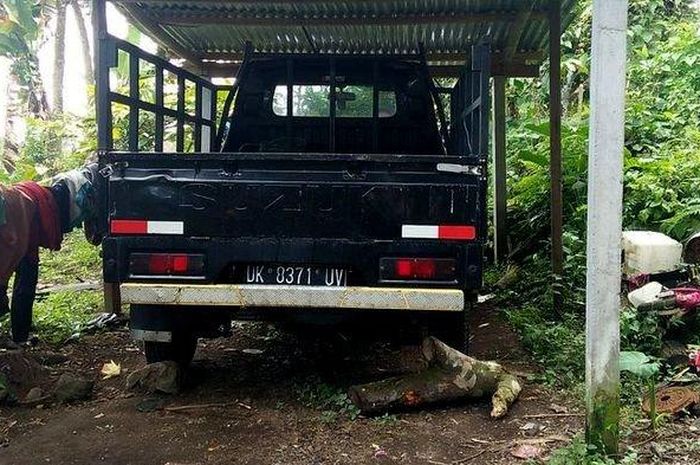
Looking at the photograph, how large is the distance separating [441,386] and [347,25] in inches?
140

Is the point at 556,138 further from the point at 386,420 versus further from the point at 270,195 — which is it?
the point at 386,420

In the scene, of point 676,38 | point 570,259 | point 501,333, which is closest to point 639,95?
point 676,38

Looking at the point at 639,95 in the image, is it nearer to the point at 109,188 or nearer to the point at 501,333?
the point at 501,333

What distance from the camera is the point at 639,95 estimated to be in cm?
902

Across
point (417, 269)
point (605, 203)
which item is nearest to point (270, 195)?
point (417, 269)

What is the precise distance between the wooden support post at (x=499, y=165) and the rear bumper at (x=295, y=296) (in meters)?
3.82

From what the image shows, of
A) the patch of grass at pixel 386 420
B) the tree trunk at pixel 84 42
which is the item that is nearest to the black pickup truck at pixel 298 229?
the patch of grass at pixel 386 420

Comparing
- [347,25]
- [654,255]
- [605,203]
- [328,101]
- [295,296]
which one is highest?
[347,25]

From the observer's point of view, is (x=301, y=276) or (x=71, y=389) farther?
(x=71, y=389)

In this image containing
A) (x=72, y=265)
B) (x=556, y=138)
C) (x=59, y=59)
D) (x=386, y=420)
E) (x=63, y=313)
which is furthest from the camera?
(x=59, y=59)

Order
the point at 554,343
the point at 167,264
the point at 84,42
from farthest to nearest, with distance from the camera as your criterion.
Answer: the point at 84,42
the point at 554,343
the point at 167,264

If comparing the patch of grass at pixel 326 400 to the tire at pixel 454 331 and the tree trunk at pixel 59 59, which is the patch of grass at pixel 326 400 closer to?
the tire at pixel 454 331

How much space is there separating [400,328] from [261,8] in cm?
315

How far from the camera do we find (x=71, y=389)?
388 centimetres
